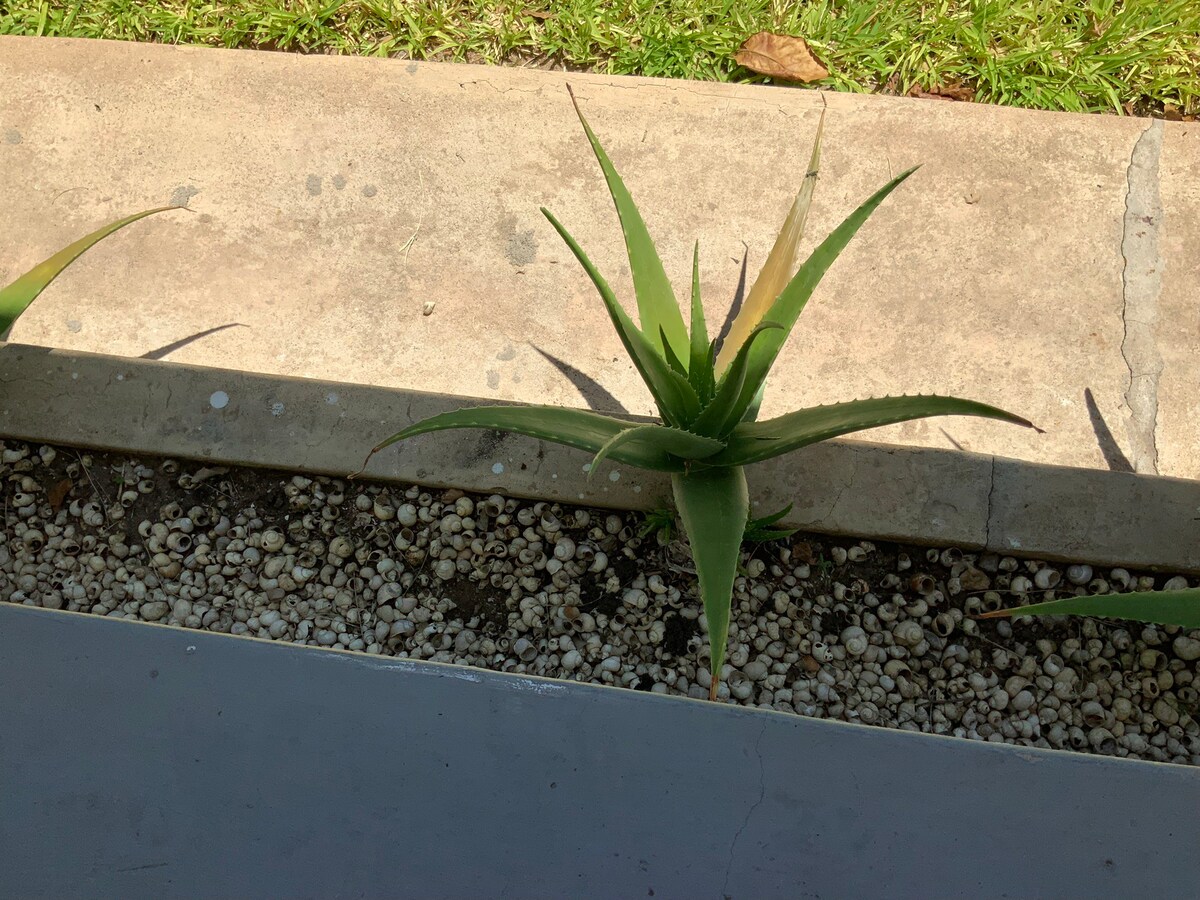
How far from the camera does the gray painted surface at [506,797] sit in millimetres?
1300

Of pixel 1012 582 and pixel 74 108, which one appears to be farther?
pixel 74 108

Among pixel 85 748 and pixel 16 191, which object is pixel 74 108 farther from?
pixel 85 748

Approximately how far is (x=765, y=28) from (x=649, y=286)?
125 cm

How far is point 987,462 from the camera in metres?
1.87

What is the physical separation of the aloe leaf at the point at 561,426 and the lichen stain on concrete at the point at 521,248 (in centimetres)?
69

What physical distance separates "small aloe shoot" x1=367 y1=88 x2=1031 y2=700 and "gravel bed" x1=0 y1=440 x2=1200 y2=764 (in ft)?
1.04

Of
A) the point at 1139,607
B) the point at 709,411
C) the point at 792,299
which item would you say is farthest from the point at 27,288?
the point at 1139,607

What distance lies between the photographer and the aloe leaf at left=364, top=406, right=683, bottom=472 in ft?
4.58

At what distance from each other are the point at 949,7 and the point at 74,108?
8.03ft

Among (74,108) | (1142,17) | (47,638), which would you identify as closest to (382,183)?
(74,108)

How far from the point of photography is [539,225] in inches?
88.2

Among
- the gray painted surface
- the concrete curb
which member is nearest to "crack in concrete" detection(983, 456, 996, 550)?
the concrete curb

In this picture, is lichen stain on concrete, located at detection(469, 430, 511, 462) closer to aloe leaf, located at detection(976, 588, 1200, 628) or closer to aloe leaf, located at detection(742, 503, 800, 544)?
aloe leaf, located at detection(742, 503, 800, 544)

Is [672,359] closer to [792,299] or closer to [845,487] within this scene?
[792,299]
